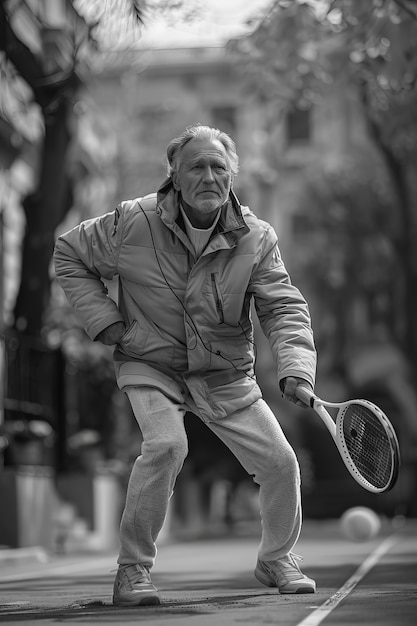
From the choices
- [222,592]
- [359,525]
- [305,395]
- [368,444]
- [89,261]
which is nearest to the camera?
[368,444]

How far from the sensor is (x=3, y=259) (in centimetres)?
2344

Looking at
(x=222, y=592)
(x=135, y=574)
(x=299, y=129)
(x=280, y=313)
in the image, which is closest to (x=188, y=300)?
(x=280, y=313)

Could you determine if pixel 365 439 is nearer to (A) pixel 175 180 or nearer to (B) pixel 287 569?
(B) pixel 287 569

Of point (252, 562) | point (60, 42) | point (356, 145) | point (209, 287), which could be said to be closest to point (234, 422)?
point (209, 287)

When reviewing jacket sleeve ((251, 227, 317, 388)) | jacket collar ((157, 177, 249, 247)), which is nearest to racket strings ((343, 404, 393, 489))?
jacket sleeve ((251, 227, 317, 388))

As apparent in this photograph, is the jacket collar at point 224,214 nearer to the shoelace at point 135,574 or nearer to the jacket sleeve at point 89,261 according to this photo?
the jacket sleeve at point 89,261

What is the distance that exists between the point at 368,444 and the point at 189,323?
1.03 metres

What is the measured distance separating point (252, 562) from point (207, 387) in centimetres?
560

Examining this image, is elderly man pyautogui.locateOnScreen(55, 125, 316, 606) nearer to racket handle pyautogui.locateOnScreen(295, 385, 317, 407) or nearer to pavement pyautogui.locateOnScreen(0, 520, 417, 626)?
racket handle pyautogui.locateOnScreen(295, 385, 317, 407)

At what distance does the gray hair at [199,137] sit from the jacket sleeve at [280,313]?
1.33 feet

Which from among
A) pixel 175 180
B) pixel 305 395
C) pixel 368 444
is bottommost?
pixel 368 444

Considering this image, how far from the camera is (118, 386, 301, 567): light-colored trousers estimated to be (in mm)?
7004

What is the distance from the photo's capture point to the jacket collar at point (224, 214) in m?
7.18

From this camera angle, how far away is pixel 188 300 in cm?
715
